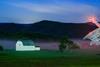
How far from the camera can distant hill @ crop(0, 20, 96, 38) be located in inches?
235

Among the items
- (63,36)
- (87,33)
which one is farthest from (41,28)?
(87,33)

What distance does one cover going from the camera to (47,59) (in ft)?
19.6

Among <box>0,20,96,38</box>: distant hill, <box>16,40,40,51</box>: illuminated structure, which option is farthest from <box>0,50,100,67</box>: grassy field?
<box>0,20,96,38</box>: distant hill

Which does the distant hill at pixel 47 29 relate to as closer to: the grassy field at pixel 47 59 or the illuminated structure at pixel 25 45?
the illuminated structure at pixel 25 45

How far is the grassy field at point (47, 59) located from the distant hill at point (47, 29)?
0.31 m

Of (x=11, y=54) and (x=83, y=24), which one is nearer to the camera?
(x=11, y=54)

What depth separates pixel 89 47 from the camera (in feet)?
20.3

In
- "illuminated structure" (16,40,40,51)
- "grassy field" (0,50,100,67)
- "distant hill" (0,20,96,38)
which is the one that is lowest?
"grassy field" (0,50,100,67)

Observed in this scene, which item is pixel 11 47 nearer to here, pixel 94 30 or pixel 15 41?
pixel 15 41

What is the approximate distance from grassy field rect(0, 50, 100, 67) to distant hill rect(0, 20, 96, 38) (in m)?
0.31

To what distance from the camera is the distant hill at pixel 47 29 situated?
5973mm

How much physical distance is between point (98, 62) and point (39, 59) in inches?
41.3

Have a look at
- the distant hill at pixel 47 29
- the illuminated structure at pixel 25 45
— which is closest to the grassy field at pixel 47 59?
the illuminated structure at pixel 25 45

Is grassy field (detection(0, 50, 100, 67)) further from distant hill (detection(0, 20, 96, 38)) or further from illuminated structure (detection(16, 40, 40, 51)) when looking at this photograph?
distant hill (detection(0, 20, 96, 38))
